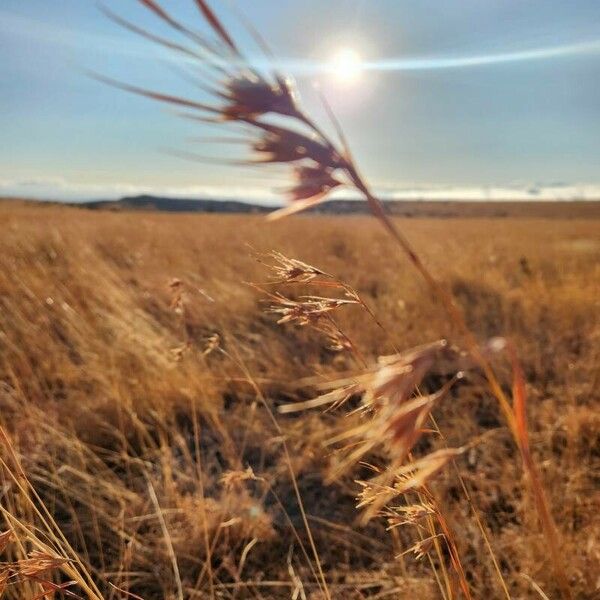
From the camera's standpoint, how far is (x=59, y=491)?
2.30 m

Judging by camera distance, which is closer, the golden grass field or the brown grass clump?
the brown grass clump

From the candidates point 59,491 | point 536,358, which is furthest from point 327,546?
point 536,358

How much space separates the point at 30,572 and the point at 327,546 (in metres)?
1.33

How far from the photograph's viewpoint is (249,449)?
261 cm

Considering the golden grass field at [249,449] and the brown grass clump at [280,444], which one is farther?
the golden grass field at [249,449]

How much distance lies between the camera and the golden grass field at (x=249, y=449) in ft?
5.88

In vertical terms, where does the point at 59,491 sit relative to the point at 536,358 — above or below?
below

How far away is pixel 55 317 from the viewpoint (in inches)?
149

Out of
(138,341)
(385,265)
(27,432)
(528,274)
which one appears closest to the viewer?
(27,432)

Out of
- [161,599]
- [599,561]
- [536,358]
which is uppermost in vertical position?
[536,358]

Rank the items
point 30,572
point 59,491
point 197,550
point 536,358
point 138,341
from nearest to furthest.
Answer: point 30,572, point 197,550, point 59,491, point 138,341, point 536,358

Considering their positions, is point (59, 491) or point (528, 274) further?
point (528, 274)

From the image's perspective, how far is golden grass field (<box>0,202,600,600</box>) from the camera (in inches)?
70.5

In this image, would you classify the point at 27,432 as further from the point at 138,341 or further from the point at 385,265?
the point at 385,265
